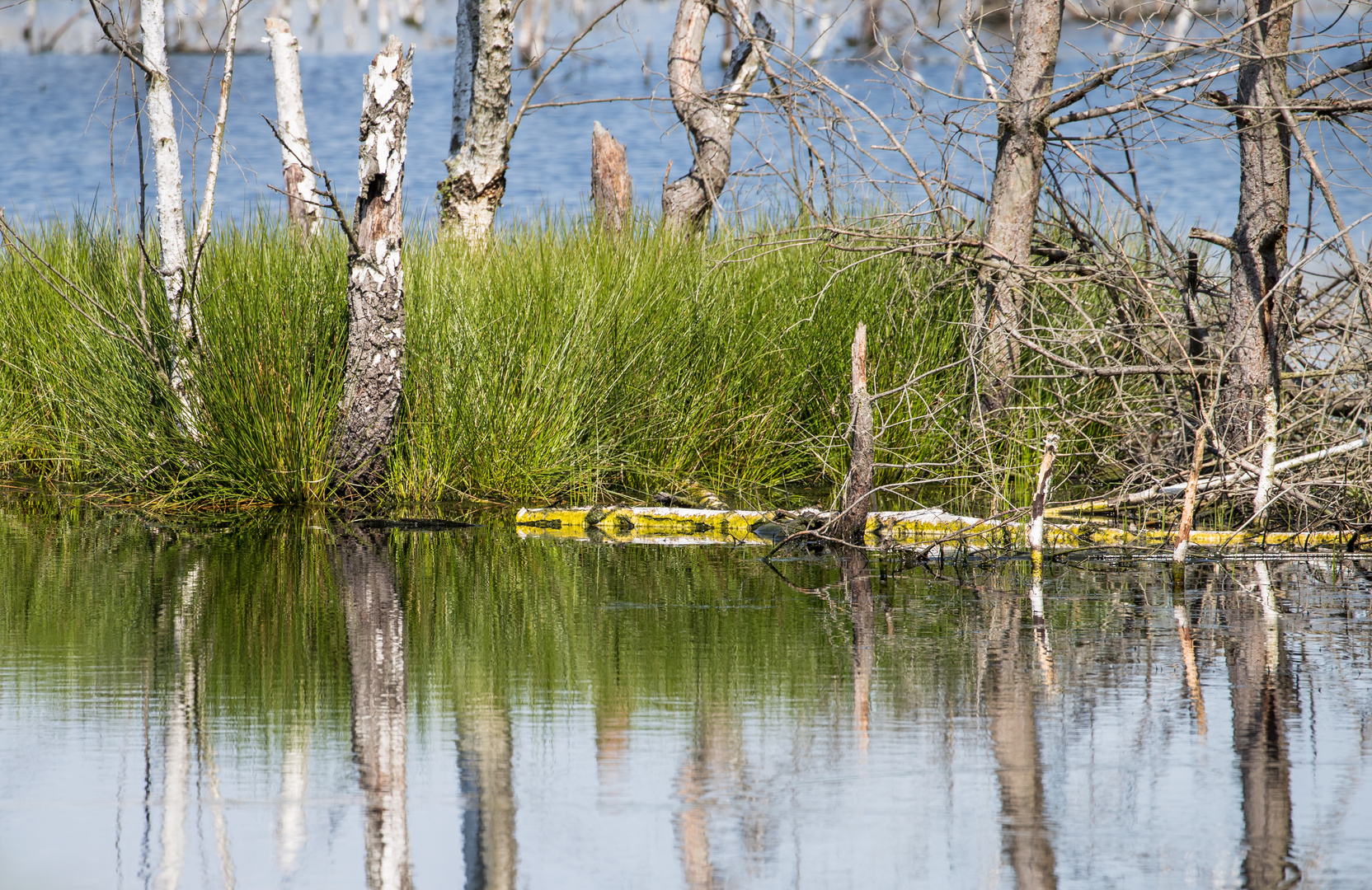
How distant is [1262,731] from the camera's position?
3.40m

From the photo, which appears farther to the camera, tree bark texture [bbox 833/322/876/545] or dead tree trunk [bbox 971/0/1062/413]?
dead tree trunk [bbox 971/0/1062/413]

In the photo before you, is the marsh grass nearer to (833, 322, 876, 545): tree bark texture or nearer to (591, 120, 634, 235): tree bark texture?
(833, 322, 876, 545): tree bark texture

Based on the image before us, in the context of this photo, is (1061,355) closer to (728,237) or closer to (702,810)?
(728,237)

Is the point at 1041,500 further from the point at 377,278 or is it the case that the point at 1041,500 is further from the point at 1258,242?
the point at 377,278

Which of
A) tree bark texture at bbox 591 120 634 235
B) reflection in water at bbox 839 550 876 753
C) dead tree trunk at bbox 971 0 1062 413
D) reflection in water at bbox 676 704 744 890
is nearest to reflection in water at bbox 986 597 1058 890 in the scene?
reflection in water at bbox 839 550 876 753

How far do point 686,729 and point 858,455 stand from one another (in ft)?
8.67

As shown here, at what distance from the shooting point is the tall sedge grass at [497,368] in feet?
22.6

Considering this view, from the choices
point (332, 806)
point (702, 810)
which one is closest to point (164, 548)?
point (332, 806)

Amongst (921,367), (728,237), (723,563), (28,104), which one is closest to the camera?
(723,563)

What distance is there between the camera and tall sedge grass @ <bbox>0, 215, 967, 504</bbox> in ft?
22.6

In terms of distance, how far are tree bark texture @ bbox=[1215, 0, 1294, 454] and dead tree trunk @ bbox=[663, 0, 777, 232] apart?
449 centimetres

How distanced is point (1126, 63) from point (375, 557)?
12.0ft

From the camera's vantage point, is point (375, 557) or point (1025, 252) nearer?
point (375, 557)

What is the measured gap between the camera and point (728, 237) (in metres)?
8.74
